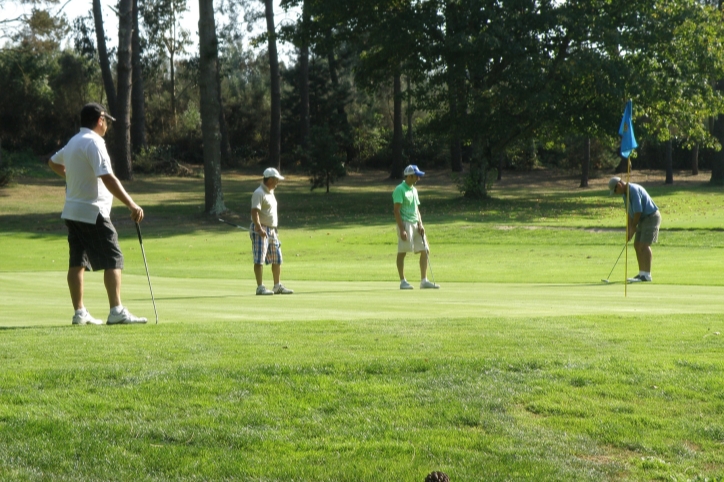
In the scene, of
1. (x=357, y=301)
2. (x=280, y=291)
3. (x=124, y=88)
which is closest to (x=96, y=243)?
(x=357, y=301)

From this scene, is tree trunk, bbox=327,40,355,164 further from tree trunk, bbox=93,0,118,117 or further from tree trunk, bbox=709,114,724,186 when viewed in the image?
tree trunk, bbox=709,114,724,186

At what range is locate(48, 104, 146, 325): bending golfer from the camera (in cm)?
818

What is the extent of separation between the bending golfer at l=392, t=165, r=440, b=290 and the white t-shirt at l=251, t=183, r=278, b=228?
6.79 feet

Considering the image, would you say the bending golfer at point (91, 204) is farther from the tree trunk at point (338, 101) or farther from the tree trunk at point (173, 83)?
the tree trunk at point (173, 83)

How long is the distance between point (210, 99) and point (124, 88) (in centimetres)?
1629

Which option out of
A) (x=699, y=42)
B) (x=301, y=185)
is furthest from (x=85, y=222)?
(x=301, y=185)

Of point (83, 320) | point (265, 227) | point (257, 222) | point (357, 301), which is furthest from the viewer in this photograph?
point (265, 227)

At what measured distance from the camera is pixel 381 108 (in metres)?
73.2

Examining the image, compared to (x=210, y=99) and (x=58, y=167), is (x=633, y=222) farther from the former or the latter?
(x=210, y=99)

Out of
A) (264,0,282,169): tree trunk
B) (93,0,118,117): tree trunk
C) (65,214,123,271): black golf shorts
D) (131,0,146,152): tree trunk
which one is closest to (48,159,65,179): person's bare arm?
(65,214,123,271): black golf shorts

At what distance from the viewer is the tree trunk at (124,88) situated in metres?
46.7

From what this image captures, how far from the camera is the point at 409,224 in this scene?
1465 cm

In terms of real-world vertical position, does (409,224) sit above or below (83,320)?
above

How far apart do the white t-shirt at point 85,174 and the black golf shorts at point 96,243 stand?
0.08m
